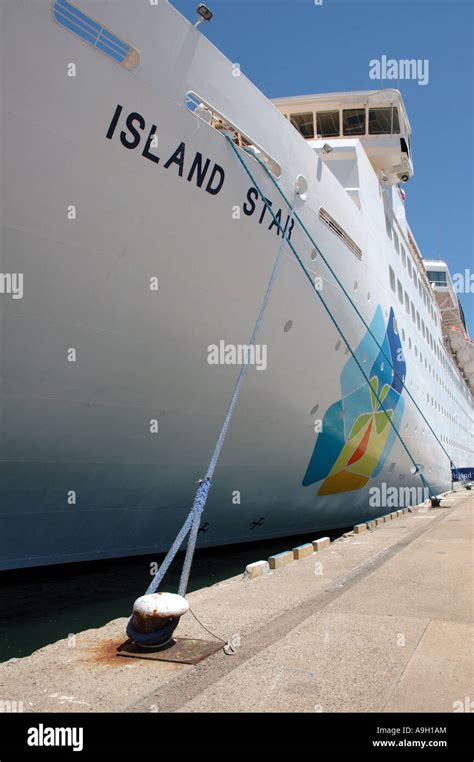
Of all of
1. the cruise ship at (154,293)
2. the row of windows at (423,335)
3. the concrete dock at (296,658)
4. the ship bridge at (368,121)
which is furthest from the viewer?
the row of windows at (423,335)

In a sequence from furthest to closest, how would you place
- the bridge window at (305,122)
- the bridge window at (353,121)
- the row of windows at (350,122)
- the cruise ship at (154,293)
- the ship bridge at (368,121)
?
the bridge window at (305,122)
the bridge window at (353,121)
the row of windows at (350,122)
the ship bridge at (368,121)
the cruise ship at (154,293)

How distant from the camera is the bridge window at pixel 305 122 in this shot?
43.4 feet

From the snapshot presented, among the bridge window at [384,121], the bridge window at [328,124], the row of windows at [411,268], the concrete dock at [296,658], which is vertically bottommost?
the concrete dock at [296,658]

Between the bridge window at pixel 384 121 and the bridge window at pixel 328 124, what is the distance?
0.78m

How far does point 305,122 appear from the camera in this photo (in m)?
13.4

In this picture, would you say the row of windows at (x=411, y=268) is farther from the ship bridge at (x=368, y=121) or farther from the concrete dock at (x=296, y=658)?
the concrete dock at (x=296, y=658)

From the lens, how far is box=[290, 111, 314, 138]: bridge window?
521 inches

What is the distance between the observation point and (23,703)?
9.70 ft

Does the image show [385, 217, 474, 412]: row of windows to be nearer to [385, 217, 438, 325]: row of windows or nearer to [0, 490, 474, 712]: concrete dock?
[385, 217, 438, 325]: row of windows

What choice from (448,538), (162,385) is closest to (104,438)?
(162,385)

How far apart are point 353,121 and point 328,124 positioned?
0.60 meters

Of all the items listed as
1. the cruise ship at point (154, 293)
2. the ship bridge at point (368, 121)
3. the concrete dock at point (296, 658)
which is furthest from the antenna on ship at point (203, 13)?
the ship bridge at point (368, 121)

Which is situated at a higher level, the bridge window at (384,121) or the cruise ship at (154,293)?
the bridge window at (384,121)
